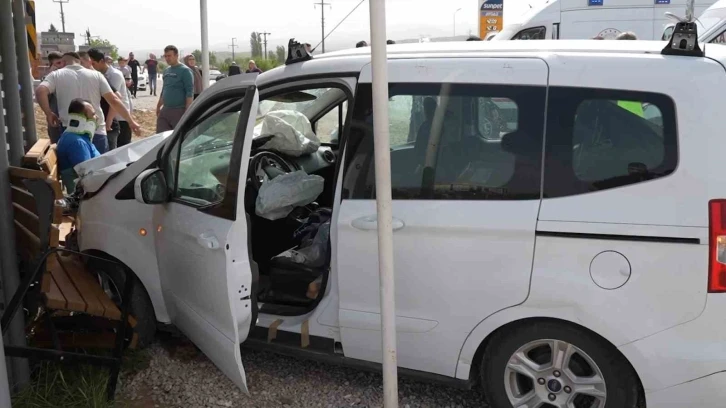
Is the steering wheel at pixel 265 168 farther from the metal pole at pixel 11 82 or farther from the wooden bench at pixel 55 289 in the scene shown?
the metal pole at pixel 11 82

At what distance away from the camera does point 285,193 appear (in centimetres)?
406

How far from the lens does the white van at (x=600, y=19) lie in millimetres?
11750

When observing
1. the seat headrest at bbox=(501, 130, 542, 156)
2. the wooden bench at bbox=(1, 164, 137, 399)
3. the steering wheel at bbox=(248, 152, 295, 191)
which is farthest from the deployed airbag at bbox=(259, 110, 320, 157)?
the seat headrest at bbox=(501, 130, 542, 156)

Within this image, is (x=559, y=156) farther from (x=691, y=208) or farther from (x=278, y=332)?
(x=278, y=332)

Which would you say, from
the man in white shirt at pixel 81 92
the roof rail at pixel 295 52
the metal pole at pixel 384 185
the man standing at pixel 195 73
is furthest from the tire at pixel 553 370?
the man standing at pixel 195 73

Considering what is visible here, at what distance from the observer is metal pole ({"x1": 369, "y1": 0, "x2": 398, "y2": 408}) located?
249cm

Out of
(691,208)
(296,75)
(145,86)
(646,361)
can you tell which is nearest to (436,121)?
(296,75)

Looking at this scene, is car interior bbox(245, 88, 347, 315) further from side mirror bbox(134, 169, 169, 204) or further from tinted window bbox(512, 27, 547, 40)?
tinted window bbox(512, 27, 547, 40)

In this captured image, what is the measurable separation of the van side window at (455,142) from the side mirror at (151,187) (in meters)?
1.05

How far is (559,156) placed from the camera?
9.62 feet

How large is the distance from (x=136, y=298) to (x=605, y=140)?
2.75m

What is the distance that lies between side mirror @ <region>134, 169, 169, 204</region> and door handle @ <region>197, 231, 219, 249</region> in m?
0.48

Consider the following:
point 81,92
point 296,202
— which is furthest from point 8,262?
point 81,92

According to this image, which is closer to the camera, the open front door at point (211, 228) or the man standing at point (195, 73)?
the open front door at point (211, 228)
